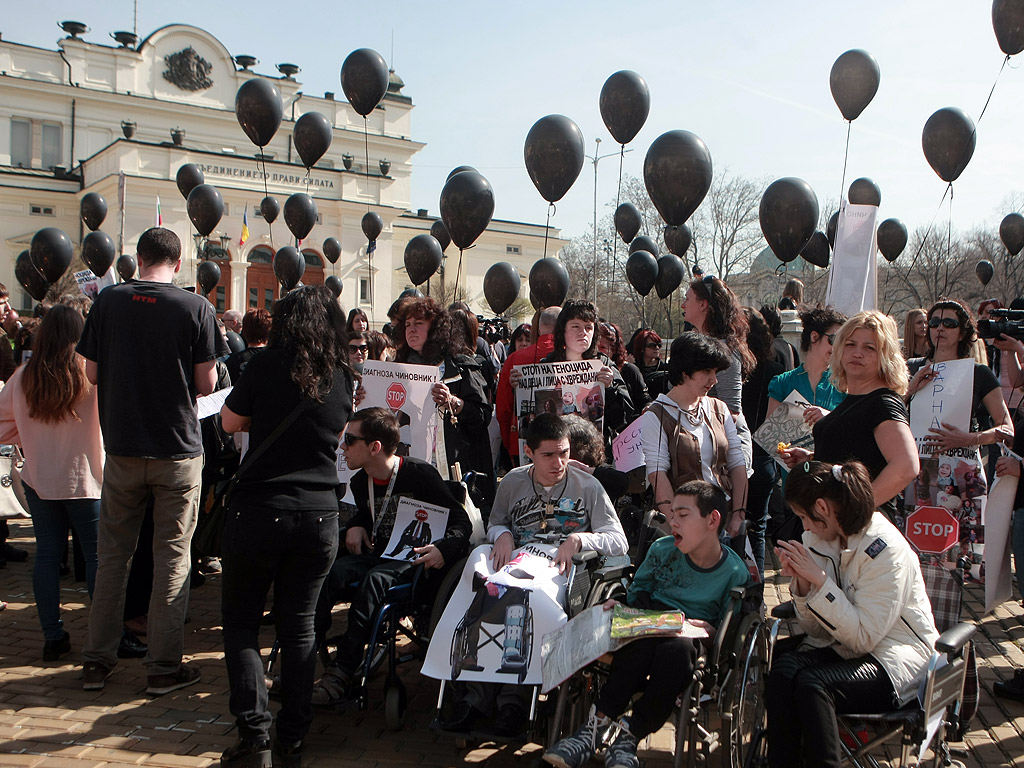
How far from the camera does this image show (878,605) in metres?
3.26

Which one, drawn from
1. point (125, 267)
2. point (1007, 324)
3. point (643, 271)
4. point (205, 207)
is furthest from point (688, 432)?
point (125, 267)

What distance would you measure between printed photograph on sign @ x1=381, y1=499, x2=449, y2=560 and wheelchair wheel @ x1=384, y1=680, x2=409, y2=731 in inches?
30.7

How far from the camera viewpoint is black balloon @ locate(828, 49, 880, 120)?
10828mm

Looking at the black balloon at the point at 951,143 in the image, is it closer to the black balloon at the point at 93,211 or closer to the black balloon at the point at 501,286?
the black balloon at the point at 501,286

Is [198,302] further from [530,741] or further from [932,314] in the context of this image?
[932,314]

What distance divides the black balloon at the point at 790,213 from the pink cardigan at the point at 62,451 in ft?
21.8

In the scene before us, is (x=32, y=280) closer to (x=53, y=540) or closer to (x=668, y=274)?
(x=53, y=540)

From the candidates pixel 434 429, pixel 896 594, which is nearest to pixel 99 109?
pixel 434 429

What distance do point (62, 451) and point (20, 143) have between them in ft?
167

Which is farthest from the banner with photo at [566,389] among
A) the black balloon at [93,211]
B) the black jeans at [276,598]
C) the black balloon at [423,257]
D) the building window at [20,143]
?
the building window at [20,143]

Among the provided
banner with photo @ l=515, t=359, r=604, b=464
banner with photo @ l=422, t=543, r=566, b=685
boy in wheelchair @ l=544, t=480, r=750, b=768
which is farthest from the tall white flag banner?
banner with photo @ l=422, t=543, r=566, b=685

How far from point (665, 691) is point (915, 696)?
939mm

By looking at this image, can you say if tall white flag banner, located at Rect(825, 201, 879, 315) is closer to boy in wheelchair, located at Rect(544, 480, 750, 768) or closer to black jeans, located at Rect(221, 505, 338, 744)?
boy in wheelchair, located at Rect(544, 480, 750, 768)

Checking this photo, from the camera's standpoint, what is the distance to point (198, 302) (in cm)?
447
